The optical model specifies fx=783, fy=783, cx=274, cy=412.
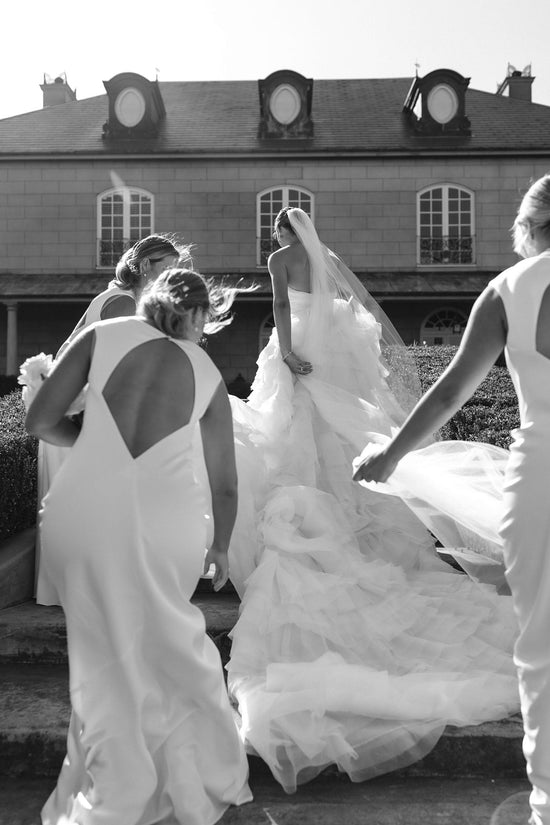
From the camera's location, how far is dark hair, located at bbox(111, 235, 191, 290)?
14.1 feet

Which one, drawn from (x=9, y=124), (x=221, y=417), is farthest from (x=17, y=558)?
(x=9, y=124)

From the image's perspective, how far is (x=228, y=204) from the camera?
21.3 m

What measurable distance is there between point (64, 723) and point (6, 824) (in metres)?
0.57

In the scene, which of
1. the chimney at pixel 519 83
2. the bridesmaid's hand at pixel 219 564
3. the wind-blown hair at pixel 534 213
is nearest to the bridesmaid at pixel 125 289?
the bridesmaid's hand at pixel 219 564

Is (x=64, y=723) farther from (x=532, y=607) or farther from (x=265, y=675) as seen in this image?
(x=532, y=607)

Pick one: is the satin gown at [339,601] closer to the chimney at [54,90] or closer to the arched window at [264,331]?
the arched window at [264,331]

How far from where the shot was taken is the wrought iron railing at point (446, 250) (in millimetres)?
21453

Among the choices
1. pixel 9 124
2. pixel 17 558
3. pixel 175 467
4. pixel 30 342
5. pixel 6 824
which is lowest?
pixel 6 824

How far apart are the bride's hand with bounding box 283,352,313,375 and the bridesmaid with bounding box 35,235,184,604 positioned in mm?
1252

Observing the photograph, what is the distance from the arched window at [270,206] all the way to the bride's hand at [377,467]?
18976mm

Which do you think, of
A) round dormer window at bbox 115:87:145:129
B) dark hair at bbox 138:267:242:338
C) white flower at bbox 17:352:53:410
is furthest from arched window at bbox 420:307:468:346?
dark hair at bbox 138:267:242:338

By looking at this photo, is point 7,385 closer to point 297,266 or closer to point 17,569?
point 297,266

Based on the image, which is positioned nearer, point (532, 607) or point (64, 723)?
point (532, 607)

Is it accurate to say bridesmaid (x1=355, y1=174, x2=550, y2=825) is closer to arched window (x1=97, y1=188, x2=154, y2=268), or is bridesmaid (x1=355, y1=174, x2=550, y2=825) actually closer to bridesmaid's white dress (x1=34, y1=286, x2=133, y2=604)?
bridesmaid's white dress (x1=34, y1=286, x2=133, y2=604)
